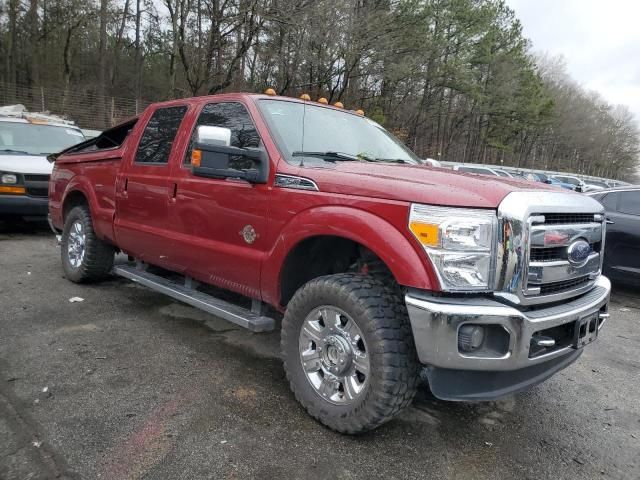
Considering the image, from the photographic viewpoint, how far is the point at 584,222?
278 cm

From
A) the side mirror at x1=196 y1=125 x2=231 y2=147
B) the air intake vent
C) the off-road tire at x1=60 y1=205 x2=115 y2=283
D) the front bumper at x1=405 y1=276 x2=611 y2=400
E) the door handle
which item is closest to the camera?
the front bumper at x1=405 y1=276 x2=611 y2=400

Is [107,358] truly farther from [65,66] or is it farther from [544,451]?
[65,66]

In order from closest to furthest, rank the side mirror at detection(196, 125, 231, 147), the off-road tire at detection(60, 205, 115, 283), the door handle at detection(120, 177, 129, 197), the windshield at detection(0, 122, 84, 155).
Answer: the side mirror at detection(196, 125, 231, 147), the door handle at detection(120, 177, 129, 197), the off-road tire at detection(60, 205, 115, 283), the windshield at detection(0, 122, 84, 155)

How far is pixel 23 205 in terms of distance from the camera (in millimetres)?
7320

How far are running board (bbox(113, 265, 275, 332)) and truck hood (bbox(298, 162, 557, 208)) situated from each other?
993mm

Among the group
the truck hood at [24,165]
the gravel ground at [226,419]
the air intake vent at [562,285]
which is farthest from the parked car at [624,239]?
the truck hood at [24,165]

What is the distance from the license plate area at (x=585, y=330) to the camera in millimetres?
2637

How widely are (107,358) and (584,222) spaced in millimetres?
3205

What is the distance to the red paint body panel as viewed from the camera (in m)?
2.47

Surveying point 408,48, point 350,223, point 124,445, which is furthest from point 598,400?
point 408,48

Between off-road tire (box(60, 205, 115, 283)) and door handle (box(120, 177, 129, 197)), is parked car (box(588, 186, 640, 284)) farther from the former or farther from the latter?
off-road tire (box(60, 205, 115, 283))

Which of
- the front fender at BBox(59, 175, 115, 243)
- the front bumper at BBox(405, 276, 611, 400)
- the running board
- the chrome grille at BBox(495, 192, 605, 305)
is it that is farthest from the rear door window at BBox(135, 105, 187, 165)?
the chrome grille at BBox(495, 192, 605, 305)

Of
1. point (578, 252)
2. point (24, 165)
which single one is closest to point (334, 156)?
point (578, 252)

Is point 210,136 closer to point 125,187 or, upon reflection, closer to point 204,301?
point 204,301
